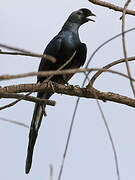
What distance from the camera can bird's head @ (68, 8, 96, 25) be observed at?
6.38 m

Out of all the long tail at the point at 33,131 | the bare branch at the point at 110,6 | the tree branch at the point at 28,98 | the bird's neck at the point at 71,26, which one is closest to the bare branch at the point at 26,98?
the tree branch at the point at 28,98

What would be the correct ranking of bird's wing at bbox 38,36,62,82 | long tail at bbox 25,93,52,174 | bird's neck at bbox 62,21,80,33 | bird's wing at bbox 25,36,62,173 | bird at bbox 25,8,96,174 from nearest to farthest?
1. long tail at bbox 25,93,52,174
2. bird's wing at bbox 25,36,62,173
3. bird at bbox 25,8,96,174
4. bird's wing at bbox 38,36,62,82
5. bird's neck at bbox 62,21,80,33

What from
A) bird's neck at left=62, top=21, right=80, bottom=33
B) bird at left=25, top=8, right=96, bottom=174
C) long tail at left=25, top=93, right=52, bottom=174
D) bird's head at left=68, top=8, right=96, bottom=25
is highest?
bird's head at left=68, top=8, right=96, bottom=25

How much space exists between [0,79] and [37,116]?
437cm

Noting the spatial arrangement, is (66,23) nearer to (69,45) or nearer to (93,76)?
(69,45)

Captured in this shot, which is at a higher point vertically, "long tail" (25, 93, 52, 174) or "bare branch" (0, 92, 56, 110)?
"bare branch" (0, 92, 56, 110)

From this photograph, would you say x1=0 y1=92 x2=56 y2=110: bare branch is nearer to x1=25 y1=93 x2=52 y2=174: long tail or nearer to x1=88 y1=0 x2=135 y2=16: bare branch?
x1=88 y1=0 x2=135 y2=16: bare branch

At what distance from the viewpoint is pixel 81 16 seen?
21.1ft

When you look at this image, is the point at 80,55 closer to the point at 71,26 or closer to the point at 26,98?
the point at 71,26

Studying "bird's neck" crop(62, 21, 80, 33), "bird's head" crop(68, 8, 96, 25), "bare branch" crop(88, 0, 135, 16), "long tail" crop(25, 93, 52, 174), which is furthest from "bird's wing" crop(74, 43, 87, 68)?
"bare branch" crop(88, 0, 135, 16)

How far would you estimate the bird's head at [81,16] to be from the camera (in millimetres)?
6375

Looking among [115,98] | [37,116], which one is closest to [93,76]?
[115,98]

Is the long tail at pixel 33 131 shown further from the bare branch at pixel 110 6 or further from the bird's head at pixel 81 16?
the bare branch at pixel 110 6

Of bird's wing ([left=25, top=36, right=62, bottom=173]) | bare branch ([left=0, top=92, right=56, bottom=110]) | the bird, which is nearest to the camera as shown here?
bare branch ([left=0, top=92, right=56, bottom=110])
